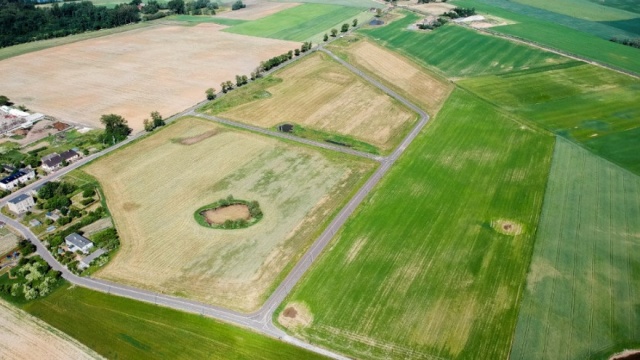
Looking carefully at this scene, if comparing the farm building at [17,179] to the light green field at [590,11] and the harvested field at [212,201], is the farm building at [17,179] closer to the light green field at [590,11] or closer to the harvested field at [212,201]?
the harvested field at [212,201]

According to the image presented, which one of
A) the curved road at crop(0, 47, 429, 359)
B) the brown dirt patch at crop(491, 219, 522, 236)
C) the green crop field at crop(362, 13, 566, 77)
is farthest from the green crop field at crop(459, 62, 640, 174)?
the curved road at crop(0, 47, 429, 359)

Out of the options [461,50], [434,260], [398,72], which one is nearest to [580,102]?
[461,50]

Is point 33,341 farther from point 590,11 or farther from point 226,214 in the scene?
point 590,11

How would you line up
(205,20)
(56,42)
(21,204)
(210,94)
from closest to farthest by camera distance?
(21,204) → (210,94) → (56,42) → (205,20)

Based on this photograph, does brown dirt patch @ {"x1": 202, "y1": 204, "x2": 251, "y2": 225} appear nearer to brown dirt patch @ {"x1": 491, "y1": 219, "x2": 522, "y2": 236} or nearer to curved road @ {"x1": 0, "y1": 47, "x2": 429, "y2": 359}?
curved road @ {"x1": 0, "y1": 47, "x2": 429, "y2": 359}

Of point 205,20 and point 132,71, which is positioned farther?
point 205,20
